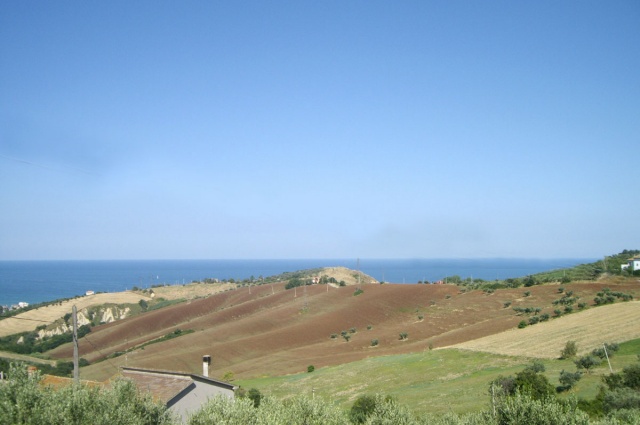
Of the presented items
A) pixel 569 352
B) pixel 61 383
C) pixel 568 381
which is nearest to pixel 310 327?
pixel 569 352

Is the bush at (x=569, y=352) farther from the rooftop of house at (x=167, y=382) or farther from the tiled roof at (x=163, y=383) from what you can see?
the tiled roof at (x=163, y=383)

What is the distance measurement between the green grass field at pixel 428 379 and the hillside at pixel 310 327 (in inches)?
186

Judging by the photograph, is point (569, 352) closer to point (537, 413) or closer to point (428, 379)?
point (428, 379)

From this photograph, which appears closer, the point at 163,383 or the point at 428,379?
the point at 163,383

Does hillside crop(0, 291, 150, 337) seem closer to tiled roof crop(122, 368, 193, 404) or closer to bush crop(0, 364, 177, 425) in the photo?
tiled roof crop(122, 368, 193, 404)

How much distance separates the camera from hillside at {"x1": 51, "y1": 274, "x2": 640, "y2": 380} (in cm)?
5903

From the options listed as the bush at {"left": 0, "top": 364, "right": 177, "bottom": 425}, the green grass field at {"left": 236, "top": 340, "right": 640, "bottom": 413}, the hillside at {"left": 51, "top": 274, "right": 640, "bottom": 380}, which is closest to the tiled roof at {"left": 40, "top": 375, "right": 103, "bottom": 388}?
the bush at {"left": 0, "top": 364, "right": 177, "bottom": 425}

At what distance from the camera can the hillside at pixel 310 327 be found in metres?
59.0

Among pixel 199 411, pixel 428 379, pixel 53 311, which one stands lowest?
pixel 53 311

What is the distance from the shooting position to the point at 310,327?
76.8m

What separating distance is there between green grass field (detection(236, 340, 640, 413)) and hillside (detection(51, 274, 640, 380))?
4.73 metres

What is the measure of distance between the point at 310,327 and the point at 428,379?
1518 inches

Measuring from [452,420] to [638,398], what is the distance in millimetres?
9255

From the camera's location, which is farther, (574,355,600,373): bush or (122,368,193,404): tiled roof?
(574,355,600,373): bush
